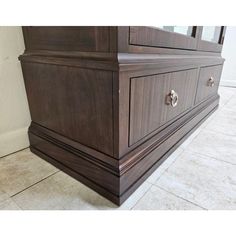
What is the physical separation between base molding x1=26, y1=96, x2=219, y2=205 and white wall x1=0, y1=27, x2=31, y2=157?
0.06 meters

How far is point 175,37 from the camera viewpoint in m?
0.67

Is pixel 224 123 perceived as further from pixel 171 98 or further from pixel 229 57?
pixel 229 57

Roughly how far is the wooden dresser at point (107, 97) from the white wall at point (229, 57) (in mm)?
1939

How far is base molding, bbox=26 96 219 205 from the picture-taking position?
1.81ft

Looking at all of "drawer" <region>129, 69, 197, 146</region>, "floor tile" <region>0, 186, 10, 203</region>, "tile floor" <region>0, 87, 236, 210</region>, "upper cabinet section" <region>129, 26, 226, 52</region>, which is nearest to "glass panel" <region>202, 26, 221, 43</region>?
"upper cabinet section" <region>129, 26, 226, 52</region>

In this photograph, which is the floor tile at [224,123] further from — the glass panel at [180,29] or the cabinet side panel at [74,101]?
the cabinet side panel at [74,101]

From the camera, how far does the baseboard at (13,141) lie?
778 millimetres

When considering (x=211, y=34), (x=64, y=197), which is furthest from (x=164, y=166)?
(x=211, y=34)

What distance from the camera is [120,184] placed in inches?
21.2

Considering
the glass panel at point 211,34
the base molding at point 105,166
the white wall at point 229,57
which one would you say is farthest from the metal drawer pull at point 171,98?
the white wall at point 229,57
